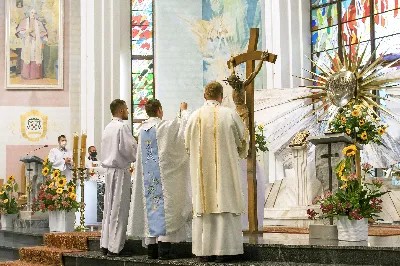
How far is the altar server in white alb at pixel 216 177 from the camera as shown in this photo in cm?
678

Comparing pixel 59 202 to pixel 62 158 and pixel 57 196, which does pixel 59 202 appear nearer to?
pixel 57 196

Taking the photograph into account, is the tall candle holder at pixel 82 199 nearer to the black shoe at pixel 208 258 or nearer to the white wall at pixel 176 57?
the black shoe at pixel 208 258

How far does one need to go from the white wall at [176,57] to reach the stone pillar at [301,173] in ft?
18.2

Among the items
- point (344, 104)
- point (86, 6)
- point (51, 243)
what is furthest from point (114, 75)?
point (51, 243)

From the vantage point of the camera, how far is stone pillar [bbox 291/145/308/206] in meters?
12.1

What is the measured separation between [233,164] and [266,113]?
7.96 meters

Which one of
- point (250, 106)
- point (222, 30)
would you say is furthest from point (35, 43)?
point (250, 106)

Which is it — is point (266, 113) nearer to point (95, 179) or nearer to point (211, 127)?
point (95, 179)

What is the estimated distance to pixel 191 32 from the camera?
58.4 ft

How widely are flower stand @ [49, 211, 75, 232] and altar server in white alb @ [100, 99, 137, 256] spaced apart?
295 centimetres

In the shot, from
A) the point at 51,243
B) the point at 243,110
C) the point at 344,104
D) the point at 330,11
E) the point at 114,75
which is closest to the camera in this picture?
the point at 243,110

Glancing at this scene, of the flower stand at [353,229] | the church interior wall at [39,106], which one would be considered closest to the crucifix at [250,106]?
the flower stand at [353,229]

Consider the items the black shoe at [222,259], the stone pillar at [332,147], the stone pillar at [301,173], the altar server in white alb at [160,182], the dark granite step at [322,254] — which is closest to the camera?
the dark granite step at [322,254]

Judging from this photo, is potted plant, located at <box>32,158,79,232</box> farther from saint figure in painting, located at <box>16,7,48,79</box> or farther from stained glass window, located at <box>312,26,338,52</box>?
saint figure in painting, located at <box>16,7,48,79</box>
